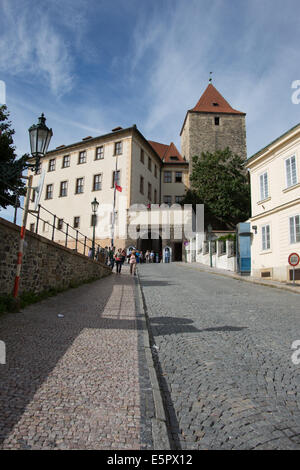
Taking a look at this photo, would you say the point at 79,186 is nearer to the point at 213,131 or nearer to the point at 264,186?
the point at 213,131

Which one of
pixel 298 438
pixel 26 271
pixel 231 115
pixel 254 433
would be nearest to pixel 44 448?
pixel 254 433

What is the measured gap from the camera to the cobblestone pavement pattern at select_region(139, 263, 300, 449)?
8.16 ft

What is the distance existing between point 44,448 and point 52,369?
1.52 metres

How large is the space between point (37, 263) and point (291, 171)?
41.4 feet

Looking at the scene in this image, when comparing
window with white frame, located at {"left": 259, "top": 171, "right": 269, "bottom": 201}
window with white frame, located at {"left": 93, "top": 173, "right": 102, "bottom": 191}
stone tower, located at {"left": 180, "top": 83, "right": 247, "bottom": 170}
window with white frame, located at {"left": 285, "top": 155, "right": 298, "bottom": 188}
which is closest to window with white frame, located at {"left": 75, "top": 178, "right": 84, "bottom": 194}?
window with white frame, located at {"left": 93, "top": 173, "right": 102, "bottom": 191}

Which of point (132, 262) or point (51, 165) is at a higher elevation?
point (51, 165)

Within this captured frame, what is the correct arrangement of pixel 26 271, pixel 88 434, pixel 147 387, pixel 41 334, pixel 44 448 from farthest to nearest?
pixel 26 271, pixel 41 334, pixel 147 387, pixel 88 434, pixel 44 448

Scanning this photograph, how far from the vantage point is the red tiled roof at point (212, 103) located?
158 feet

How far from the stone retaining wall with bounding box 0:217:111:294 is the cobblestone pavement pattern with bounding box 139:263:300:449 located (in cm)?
334

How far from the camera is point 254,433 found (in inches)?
96.7

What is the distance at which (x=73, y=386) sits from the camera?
A: 10.6ft

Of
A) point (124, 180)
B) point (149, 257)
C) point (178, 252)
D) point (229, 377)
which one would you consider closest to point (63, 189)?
point (124, 180)
